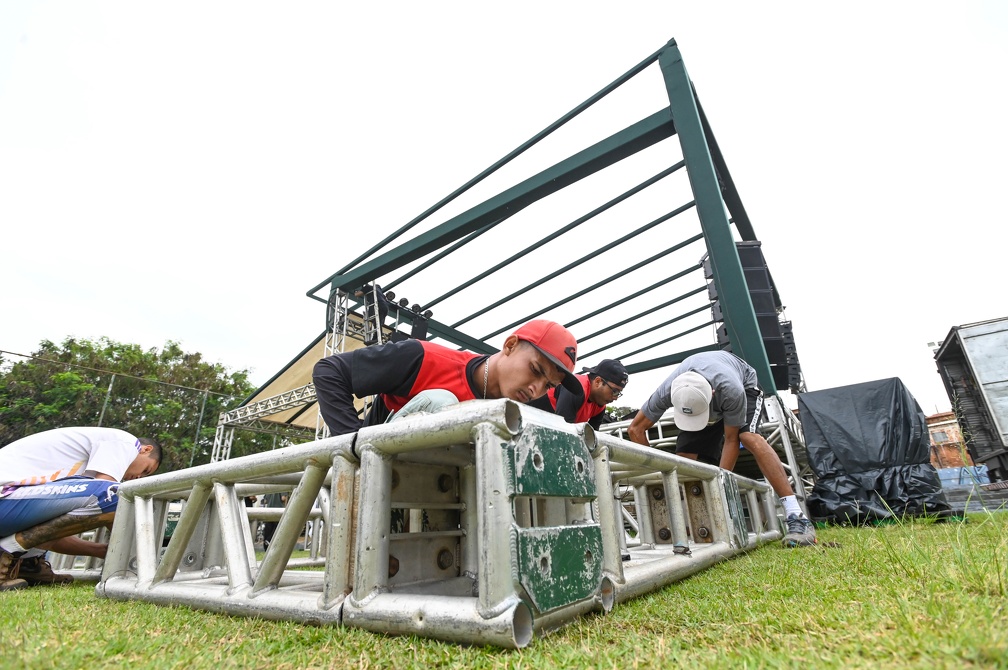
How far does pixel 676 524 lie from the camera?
197 centimetres

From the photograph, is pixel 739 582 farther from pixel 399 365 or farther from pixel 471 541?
pixel 399 365

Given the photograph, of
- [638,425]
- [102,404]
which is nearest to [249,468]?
[638,425]

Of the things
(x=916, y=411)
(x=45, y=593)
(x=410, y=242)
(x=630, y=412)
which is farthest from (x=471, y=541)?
(x=410, y=242)

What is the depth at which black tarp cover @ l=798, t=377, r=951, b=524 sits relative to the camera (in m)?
4.49

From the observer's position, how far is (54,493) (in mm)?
2613

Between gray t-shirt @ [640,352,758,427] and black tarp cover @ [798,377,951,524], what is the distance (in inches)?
56.1

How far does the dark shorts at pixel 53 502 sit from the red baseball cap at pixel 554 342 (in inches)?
88.5

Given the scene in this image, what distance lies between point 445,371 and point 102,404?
23317 millimetres

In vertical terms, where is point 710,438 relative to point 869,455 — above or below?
above

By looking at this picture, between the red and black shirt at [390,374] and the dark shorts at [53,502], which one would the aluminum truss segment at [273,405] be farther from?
the red and black shirt at [390,374]

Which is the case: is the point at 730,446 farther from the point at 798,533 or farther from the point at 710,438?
the point at 798,533

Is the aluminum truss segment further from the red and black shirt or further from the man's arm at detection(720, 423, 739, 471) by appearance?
the red and black shirt

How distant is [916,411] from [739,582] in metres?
4.51

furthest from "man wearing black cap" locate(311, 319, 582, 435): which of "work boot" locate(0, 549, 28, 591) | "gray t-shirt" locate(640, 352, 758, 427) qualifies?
"work boot" locate(0, 549, 28, 591)
